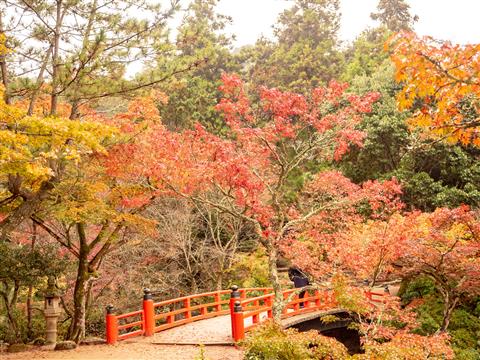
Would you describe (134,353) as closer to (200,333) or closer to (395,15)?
(200,333)

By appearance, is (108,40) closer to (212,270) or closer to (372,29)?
(212,270)

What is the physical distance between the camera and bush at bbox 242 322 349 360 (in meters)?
6.38

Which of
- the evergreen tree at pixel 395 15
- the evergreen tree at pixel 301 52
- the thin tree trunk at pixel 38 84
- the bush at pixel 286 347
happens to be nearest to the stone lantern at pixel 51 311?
the thin tree trunk at pixel 38 84

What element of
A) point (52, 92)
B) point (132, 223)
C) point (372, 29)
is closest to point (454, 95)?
point (52, 92)

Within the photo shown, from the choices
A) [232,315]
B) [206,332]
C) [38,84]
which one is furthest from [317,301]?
[38,84]

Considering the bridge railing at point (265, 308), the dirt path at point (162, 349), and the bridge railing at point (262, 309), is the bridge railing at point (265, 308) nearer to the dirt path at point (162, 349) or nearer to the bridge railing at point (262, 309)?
the bridge railing at point (262, 309)

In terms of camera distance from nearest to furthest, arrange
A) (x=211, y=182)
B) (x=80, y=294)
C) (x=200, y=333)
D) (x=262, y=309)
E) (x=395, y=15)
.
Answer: (x=211, y=182), (x=262, y=309), (x=200, y=333), (x=80, y=294), (x=395, y=15)

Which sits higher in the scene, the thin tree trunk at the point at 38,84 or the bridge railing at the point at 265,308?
the thin tree trunk at the point at 38,84

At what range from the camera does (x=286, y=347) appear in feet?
21.0

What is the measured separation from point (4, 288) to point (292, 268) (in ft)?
30.6

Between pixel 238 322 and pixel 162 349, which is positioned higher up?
pixel 238 322

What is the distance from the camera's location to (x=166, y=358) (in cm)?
950

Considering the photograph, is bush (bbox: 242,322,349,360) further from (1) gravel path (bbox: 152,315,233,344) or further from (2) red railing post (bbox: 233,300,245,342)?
(1) gravel path (bbox: 152,315,233,344)

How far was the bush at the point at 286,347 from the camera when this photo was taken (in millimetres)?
6379
